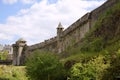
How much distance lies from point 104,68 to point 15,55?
140ft

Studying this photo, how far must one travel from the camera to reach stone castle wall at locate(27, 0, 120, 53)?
3612 centimetres

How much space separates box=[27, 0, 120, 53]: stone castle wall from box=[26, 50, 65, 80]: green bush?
8.52 metres

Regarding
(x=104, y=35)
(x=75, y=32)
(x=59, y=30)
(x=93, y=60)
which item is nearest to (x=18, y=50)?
(x=59, y=30)

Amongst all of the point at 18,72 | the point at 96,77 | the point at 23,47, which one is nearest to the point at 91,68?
the point at 96,77

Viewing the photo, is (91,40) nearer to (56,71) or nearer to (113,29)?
(113,29)

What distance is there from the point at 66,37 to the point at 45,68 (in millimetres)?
18847

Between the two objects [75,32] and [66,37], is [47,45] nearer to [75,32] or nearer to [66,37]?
[66,37]

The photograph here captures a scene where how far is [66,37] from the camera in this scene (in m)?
47.9

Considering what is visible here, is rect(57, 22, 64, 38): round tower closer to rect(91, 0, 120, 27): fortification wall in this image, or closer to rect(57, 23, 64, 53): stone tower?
rect(57, 23, 64, 53): stone tower

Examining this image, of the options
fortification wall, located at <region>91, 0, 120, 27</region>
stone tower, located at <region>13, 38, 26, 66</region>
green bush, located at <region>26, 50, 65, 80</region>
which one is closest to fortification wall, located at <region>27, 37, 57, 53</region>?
stone tower, located at <region>13, 38, 26, 66</region>

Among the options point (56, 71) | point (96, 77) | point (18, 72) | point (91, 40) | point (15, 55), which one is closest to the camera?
point (96, 77)

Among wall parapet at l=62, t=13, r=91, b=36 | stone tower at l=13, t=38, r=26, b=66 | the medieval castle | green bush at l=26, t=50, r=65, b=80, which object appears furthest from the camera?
stone tower at l=13, t=38, r=26, b=66

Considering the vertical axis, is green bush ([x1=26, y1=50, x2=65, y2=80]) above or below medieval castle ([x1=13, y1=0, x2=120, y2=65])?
below

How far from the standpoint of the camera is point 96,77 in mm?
23281
